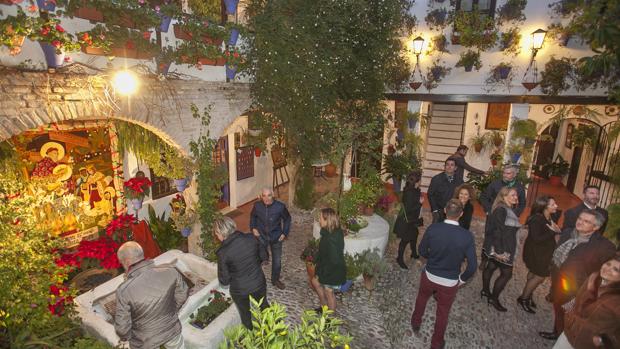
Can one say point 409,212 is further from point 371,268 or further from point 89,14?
point 89,14

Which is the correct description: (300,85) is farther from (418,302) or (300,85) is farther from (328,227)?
(418,302)

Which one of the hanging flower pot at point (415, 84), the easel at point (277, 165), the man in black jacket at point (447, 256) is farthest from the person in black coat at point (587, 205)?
the easel at point (277, 165)

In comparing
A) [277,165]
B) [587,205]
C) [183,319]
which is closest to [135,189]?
[183,319]

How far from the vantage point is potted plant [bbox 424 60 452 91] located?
33.6 ft

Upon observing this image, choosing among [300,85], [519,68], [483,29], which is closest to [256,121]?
[300,85]

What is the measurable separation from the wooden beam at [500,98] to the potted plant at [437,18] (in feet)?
6.61

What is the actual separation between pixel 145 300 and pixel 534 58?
425 inches

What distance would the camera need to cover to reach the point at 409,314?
18.5 feet

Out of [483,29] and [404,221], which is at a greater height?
[483,29]

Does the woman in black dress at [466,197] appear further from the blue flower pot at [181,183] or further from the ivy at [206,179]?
the blue flower pot at [181,183]

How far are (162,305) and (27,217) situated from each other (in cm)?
187

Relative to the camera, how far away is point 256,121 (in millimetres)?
7914

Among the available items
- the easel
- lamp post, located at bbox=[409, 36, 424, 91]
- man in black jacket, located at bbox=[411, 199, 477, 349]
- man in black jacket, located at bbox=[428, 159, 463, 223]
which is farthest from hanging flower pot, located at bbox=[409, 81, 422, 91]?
man in black jacket, located at bbox=[411, 199, 477, 349]

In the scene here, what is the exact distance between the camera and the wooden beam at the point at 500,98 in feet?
29.7
